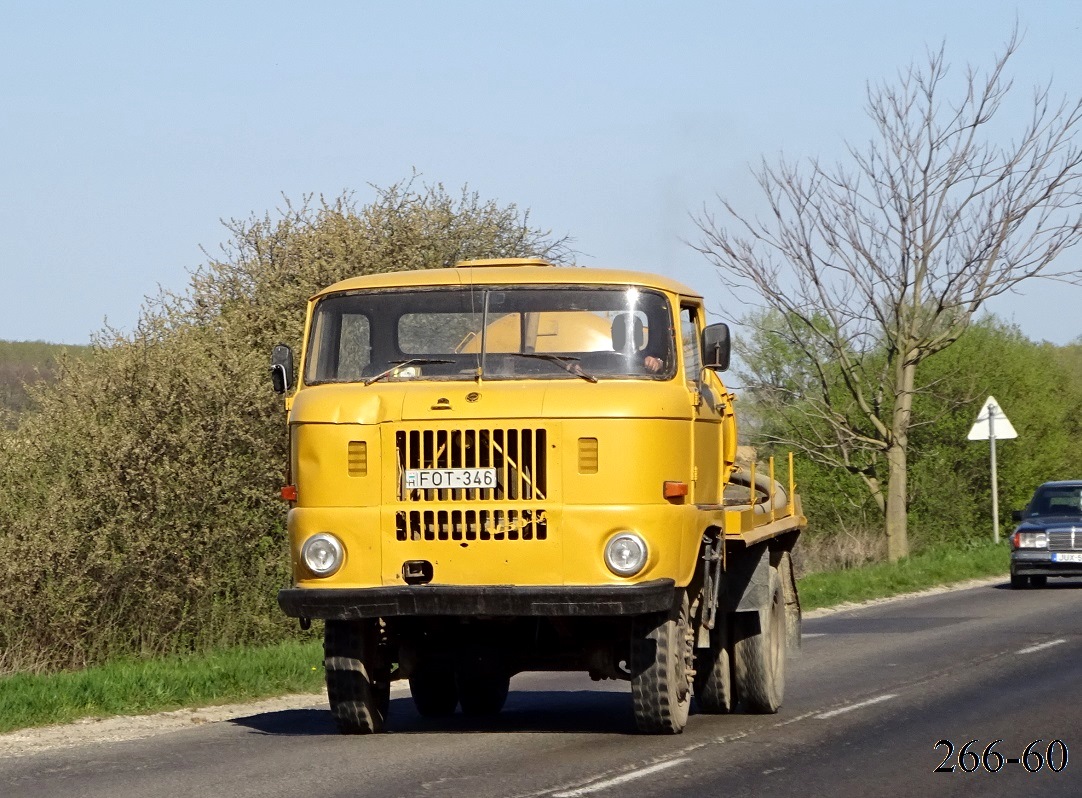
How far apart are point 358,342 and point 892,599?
15.3 metres

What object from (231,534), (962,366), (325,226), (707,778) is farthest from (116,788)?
(962,366)

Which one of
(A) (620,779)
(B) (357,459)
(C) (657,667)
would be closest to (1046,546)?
(C) (657,667)

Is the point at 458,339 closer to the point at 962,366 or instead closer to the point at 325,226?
the point at 325,226

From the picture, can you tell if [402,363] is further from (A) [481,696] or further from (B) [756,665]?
(B) [756,665]

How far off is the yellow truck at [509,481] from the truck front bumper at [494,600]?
1 centimetres

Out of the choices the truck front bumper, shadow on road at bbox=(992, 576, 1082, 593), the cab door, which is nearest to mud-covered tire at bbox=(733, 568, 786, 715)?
the cab door

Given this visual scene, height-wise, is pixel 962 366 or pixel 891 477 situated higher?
pixel 962 366

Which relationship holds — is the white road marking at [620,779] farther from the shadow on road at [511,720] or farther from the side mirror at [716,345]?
the side mirror at [716,345]

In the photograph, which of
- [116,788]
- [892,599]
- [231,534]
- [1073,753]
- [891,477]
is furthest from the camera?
[891,477]

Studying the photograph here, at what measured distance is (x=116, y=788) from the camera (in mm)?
7668

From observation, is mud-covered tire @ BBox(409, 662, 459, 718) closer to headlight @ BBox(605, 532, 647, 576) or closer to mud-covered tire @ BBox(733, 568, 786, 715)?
mud-covered tire @ BBox(733, 568, 786, 715)

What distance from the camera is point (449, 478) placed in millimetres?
8812

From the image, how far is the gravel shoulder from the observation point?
31.6 ft

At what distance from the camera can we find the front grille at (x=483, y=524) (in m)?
8.79
